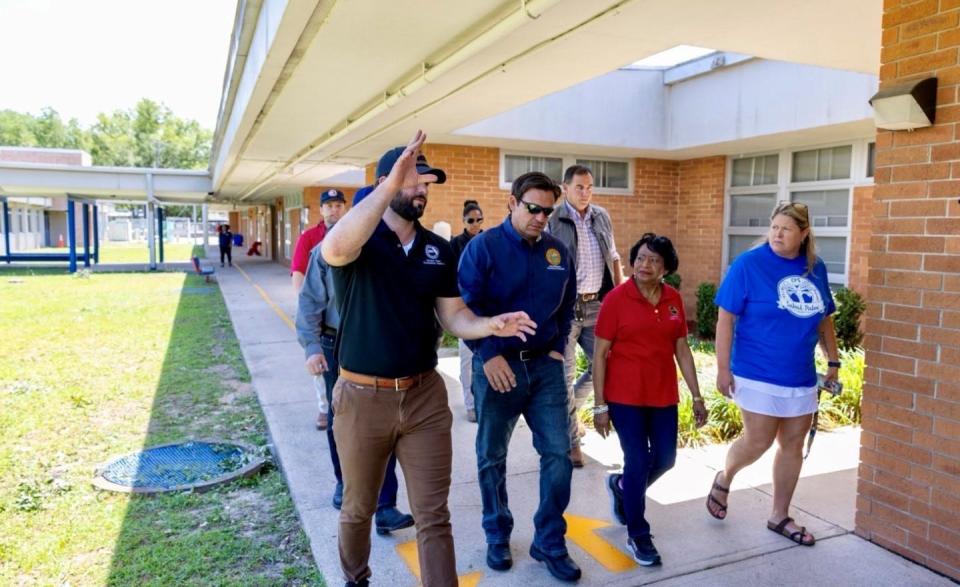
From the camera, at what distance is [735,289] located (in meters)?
3.84

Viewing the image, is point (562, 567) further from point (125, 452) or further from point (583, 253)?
point (125, 452)

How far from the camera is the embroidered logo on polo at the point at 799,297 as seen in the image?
372cm

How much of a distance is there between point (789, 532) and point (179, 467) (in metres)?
4.23

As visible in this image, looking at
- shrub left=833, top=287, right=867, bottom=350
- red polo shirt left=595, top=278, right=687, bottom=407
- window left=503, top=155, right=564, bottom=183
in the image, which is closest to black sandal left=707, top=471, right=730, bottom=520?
red polo shirt left=595, top=278, right=687, bottom=407

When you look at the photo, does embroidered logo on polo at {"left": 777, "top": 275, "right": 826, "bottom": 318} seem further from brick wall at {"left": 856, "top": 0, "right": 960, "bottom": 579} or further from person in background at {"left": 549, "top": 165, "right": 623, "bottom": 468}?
person in background at {"left": 549, "top": 165, "right": 623, "bottom": 468}

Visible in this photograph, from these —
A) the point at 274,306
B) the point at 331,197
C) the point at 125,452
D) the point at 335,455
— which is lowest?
the point at 125,452

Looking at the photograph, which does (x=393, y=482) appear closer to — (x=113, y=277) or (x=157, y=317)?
(x=157, y=317)

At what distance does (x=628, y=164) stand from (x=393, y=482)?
969 centimetres

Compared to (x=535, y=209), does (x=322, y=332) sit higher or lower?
lower

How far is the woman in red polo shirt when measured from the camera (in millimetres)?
3688

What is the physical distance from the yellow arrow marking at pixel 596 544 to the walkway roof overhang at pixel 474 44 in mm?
3110

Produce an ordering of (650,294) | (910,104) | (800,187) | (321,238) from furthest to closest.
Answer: (800,187) → (321,238) → (650,294) → (910,104)

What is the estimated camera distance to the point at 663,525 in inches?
164

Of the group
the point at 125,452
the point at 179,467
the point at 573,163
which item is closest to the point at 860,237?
the point at 573,163
